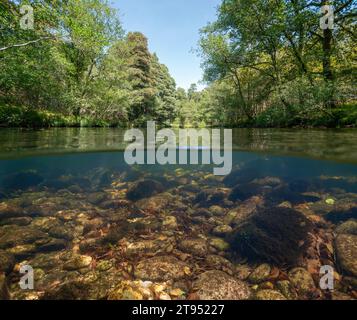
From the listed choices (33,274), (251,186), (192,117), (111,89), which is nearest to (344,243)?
(251,186)

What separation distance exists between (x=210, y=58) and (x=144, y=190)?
19.4m

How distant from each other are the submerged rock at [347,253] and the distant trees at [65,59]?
11935 millimetres

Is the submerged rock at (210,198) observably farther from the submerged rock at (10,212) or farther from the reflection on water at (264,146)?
the submerged rock at (10,212)

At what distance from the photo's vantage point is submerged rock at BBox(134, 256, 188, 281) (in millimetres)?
3929

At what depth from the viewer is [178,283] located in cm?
→ 381

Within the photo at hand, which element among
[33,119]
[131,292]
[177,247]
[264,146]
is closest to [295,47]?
[264,146]

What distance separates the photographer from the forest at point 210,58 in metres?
11.7

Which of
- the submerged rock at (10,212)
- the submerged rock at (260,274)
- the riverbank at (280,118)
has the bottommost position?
the submerged rock at (260,274)

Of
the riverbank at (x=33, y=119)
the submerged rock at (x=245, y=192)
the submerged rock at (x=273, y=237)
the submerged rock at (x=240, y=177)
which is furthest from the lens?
the riverbank at (x=33, y=119)

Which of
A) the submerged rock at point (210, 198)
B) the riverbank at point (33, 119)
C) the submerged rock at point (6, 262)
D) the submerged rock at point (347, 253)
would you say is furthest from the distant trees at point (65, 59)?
the submerged rock at point (347, 253)

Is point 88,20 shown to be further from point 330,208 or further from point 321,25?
point 330,208

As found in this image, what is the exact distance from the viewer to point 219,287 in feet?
12.0

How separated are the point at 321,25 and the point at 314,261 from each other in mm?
14508
